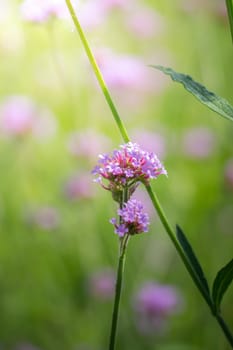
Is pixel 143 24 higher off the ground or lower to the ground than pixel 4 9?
lower

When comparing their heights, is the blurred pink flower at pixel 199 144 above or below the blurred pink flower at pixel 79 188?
above

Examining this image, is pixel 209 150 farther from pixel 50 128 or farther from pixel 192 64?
pixel 192 64

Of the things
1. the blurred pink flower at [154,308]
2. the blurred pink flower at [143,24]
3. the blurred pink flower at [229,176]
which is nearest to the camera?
the blurred pink flower at [154,308]

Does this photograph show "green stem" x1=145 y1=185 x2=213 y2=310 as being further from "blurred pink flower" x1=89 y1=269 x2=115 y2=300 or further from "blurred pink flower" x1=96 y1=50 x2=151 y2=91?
"blurred pink flower" x1=96 y1=50 x2=151 y2=91

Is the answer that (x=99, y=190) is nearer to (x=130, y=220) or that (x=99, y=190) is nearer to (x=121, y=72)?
(x=121, y=72)

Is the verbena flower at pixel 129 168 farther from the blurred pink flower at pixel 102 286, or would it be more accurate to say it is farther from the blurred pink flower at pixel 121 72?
the blurred pink flower at pixel 121 72

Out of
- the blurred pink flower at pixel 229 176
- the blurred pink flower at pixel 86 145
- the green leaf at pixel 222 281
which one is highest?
the blurred pink flower at pixel 86 145

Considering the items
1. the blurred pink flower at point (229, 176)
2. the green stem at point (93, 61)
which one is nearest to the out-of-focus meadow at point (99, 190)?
the blurred pink flower at point (229, 176)

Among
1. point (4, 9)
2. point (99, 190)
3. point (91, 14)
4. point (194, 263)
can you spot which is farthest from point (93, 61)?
point (4, 9)

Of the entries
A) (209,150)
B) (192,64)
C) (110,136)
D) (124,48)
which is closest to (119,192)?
(209,150)
